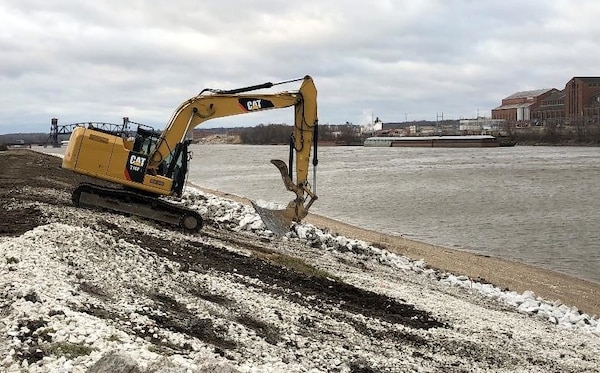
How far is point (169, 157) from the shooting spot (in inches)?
552

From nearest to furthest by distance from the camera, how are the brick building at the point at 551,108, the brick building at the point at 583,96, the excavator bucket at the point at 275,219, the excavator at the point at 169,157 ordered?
the excavator at the point at 169,157
the excavator bucket at the point at 275,219
the brick building at the point at 583,96
the brick building at the point at 551,108

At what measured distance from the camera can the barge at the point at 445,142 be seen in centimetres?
13050

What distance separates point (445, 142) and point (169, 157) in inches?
5071

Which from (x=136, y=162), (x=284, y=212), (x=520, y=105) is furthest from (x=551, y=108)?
(x=136, y=162)

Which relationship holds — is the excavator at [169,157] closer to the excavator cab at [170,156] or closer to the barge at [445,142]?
the excavator cab at [170,156]

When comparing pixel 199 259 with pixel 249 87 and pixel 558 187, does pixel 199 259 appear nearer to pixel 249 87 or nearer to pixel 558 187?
pixel 249 87

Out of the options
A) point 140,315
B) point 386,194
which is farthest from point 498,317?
point 386,194

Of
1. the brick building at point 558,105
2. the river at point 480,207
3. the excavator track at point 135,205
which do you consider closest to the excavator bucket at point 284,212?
the excavator track at point 135,205

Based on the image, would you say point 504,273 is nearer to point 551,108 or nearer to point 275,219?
point 275,219

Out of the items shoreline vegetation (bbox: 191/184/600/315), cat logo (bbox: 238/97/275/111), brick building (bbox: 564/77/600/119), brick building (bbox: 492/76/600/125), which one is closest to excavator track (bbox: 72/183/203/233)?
cat logo (bbox: 238/97/275/111)

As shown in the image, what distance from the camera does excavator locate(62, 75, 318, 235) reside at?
1350 centimetres

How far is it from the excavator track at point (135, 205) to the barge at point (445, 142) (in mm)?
122945

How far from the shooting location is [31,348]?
584 centimetres

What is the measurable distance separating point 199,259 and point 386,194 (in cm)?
2978
